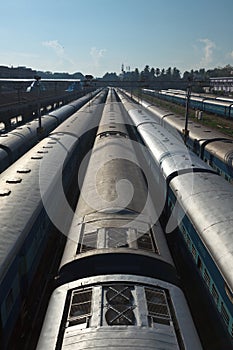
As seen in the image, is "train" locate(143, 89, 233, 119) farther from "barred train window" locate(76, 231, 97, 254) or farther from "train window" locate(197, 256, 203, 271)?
"barred train window" locate(76, 231, 97, 254)

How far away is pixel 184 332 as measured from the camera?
7.16 m

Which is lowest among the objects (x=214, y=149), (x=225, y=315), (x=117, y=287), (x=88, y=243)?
(x=225, y=315)

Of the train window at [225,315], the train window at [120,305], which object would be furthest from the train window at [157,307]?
the train window at [225,315]

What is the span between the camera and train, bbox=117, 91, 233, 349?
9086 mm

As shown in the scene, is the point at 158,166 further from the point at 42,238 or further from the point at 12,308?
the point at 12,308

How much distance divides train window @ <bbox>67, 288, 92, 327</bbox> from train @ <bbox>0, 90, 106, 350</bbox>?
1839 millimetres

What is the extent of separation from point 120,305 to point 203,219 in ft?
15.6

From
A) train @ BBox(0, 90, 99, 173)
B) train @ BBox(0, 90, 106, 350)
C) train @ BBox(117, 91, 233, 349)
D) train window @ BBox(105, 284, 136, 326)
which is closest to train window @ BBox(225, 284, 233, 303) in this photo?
train @ BBox(117, 91, 233, 349)

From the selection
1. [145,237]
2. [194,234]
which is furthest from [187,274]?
[145,237]

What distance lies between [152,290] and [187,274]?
5.55 metres

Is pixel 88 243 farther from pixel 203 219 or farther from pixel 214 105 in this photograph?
pixel 214 105

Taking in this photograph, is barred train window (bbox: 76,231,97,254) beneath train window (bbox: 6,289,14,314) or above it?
above

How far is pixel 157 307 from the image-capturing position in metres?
7.75

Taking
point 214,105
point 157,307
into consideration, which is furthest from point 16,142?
point 214,105
